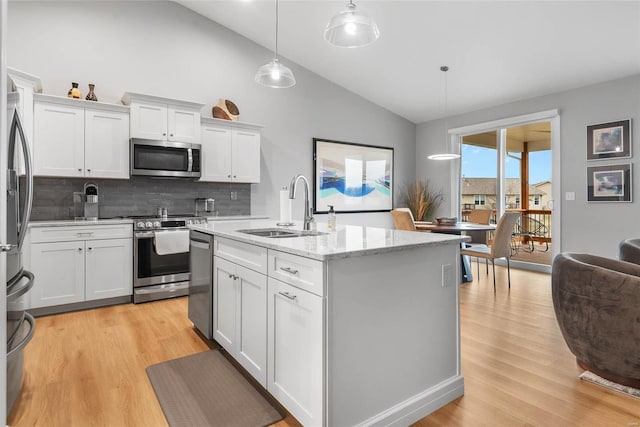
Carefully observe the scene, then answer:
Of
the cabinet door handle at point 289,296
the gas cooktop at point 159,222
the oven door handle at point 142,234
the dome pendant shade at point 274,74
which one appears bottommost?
the cabinet door handle at point 289,296

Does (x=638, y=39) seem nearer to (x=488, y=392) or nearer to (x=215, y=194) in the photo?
(x=488, y=392)

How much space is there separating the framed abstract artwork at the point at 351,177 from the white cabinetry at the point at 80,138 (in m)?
2.86

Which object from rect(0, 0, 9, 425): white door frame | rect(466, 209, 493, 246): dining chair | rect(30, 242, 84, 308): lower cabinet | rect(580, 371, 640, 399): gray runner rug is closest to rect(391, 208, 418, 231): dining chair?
rect(466, 209, 493, 246): dining chair

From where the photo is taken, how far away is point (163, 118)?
13.5 ft

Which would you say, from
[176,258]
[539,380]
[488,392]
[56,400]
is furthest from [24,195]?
[539,380]

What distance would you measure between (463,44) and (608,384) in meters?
3.81

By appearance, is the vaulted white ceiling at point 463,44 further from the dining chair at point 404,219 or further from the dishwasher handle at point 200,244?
the dishwasher handle at point 200,244

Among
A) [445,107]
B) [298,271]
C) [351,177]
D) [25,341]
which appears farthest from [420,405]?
[445,107]

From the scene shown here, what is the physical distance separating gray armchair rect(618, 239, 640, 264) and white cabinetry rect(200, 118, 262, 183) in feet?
13.0

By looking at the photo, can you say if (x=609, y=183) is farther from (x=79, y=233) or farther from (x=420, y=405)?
(x=79, y=233)

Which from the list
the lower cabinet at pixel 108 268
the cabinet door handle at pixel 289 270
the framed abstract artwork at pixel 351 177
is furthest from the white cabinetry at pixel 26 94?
the framed abstract artwork at pixel 351 177

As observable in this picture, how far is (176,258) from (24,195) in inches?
88.7

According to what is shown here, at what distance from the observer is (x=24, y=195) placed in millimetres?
1940

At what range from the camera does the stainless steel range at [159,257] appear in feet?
12.6
